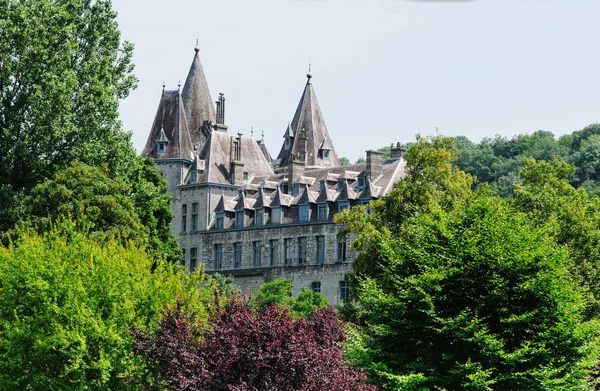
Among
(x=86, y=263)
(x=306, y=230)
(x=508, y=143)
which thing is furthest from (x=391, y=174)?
(x=508, y=143)

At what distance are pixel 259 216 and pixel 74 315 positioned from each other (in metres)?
55.1

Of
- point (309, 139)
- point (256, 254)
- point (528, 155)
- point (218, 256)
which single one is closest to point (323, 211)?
point (256, 254)

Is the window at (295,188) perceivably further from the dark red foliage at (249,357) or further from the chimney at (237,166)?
the dark red foliage at (249,357)

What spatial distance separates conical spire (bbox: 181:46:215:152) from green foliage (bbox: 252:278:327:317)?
66.1ft

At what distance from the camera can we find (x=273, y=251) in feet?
302

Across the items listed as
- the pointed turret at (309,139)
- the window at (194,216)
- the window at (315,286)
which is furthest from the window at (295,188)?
the window at (194,216)

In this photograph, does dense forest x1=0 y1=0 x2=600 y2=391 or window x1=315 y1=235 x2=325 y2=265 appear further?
window x1=315 y1=235 x2=325 y2=265

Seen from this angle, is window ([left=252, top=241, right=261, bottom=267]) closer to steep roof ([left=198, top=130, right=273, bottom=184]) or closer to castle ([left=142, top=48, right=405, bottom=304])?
castle ([left=142, top=48, right=405, bottom=304])

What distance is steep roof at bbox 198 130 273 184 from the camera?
96.8 m

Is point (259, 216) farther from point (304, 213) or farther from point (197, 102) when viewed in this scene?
point (197, 102)

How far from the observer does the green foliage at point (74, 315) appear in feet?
123

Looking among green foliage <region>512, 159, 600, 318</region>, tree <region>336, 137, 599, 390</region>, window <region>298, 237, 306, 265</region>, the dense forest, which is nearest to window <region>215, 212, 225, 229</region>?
window <region>298, 237, 306, 265</region>

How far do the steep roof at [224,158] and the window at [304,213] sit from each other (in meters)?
9.62

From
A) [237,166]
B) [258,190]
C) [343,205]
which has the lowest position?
[343,205]
